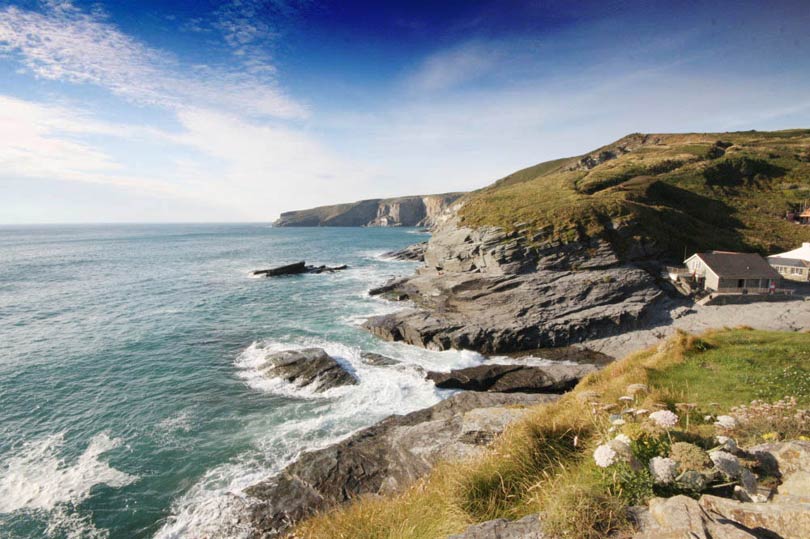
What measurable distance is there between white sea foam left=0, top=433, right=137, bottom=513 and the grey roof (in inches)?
2482

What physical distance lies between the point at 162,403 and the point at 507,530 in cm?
2313

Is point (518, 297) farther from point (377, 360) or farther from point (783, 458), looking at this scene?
point (783, 458)

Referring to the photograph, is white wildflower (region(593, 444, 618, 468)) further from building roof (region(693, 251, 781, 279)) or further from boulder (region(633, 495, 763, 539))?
building roof (region(693, 251, 781, 279))

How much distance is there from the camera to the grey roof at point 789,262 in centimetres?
4009

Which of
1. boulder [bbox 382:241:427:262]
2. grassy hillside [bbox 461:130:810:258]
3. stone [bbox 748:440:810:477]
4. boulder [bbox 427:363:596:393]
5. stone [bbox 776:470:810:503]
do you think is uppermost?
grassy hillside [bbox 461:130:810:258]

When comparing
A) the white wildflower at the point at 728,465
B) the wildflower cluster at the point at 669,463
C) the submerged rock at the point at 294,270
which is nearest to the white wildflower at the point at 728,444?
the wildflower cluster at the point at 669,463

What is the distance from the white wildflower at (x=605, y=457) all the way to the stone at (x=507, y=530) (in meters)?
1.18

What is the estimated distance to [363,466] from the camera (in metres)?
13.7

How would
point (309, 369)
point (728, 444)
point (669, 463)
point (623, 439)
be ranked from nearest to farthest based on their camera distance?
point (669, 463), point (728, 444), point (623, 439), point (309, 369)

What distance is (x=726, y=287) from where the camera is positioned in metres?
34.0

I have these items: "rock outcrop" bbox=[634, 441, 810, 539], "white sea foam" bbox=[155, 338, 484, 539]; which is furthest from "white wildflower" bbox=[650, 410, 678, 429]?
"white sea foam" bbox=[155, 338, 484, 539]

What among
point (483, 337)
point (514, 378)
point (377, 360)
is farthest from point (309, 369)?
point (483, 337)

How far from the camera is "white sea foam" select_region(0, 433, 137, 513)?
1400 centimetres

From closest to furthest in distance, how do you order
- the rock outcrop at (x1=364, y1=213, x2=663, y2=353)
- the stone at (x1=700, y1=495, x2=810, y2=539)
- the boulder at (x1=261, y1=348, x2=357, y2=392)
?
the stone at (x1=700, y1=495, x2=810, y2=539) → the boulder at (x1=261, y1=348, x2=357, y2=392) → the rock outcrop at (x1=364, y1=213, x2=663, y2=353)
